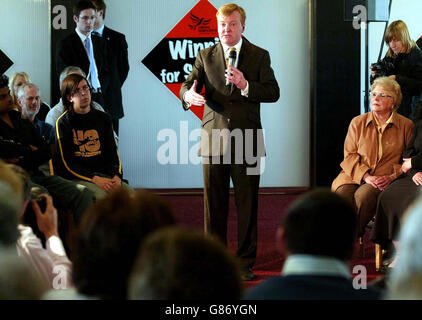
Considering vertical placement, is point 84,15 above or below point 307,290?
above

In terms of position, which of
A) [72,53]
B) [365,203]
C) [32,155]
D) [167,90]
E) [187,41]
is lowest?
[365,203]

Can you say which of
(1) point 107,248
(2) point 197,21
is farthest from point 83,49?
(1) point 107,248

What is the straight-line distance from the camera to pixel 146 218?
5.08 feet

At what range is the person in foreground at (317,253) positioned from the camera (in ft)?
4.66

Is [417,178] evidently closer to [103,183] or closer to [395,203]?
[395,203]

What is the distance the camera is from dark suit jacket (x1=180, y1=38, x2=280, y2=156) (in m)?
4.14

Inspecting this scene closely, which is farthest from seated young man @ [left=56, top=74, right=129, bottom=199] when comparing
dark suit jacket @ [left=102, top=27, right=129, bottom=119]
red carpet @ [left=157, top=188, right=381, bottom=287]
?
dark suit jacket @ [left=102, top=27, right=129, bottom=119]

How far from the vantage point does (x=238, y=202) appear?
4203 millimetres

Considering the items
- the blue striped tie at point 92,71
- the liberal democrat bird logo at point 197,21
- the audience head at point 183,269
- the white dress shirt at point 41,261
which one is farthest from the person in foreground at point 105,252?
the liberal democrat bird logo at point 197,21

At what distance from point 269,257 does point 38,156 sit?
1738 millimetres

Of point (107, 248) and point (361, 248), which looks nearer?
point (107, 248)

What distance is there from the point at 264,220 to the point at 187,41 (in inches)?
95.5

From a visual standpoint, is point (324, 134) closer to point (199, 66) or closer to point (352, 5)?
point (352, 5)
